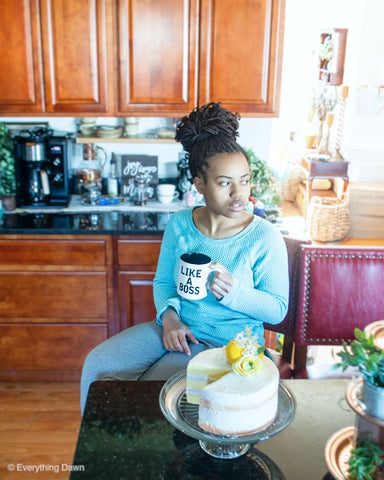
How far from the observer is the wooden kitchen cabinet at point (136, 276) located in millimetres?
2705

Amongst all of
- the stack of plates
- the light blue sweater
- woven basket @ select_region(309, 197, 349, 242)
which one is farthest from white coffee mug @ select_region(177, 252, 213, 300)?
woven basket @ select_region(309, 197, 349, 242)

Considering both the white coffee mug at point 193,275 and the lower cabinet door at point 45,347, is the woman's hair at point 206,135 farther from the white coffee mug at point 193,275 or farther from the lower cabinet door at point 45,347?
the lower cabinet door at point 45,347

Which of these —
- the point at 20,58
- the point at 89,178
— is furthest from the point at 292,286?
the point at 20,58

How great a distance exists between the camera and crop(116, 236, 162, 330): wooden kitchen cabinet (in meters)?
2.71

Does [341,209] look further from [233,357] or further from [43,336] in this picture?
[233,357]

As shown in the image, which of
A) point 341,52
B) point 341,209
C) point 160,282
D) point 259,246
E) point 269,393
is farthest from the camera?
point 341,52

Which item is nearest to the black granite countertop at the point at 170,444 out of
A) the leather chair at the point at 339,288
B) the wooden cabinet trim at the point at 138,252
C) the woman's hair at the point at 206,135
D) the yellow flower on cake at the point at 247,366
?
the yellow flower on cake at the point at 247,366

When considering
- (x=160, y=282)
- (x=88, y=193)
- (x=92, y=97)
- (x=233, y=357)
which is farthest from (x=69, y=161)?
(x=233, y=357)

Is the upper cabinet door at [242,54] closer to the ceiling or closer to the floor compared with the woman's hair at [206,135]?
closer to the ceiling

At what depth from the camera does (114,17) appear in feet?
8.96

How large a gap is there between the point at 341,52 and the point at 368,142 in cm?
103

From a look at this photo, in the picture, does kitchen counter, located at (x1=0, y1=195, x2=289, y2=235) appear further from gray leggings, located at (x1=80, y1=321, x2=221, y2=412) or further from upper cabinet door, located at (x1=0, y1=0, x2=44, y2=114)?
gray leggings, located at (x1=80, y1=321, x2=221, y2=412)

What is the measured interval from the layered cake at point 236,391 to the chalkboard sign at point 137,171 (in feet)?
7.04

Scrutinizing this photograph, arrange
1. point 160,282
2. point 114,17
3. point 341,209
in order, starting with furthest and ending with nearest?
point 341,209 → point 114,17 → point 160,282
